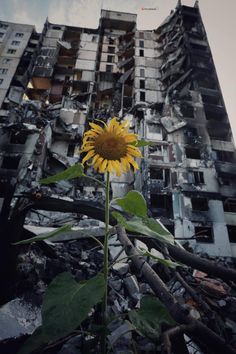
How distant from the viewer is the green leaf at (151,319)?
1.25 m

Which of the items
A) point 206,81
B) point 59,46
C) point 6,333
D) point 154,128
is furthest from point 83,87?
point 6,333

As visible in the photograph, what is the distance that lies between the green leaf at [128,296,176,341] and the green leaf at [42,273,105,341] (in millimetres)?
380

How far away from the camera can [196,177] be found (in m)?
27.0

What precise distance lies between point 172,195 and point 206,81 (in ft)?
84.3

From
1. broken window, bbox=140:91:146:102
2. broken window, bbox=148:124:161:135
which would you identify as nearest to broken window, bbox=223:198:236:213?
broken window, bbox=148:124:161:135

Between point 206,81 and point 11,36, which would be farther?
point 11,36

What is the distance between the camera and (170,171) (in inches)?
1057

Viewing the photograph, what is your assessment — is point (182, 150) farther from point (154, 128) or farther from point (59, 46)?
point (59, 46)

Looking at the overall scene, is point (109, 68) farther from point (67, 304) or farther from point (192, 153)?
point (67, 304)

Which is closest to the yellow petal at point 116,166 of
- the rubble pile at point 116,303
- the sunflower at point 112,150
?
the sunflower at point 112,150

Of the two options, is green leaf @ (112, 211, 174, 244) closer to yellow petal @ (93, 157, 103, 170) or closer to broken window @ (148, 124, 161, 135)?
yellow petal @ (93, 157, 103, 170)

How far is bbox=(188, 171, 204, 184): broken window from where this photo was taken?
26.6 metres

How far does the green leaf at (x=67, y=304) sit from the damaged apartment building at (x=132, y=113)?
1035 cm

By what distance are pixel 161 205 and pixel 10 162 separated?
65.7 feet
